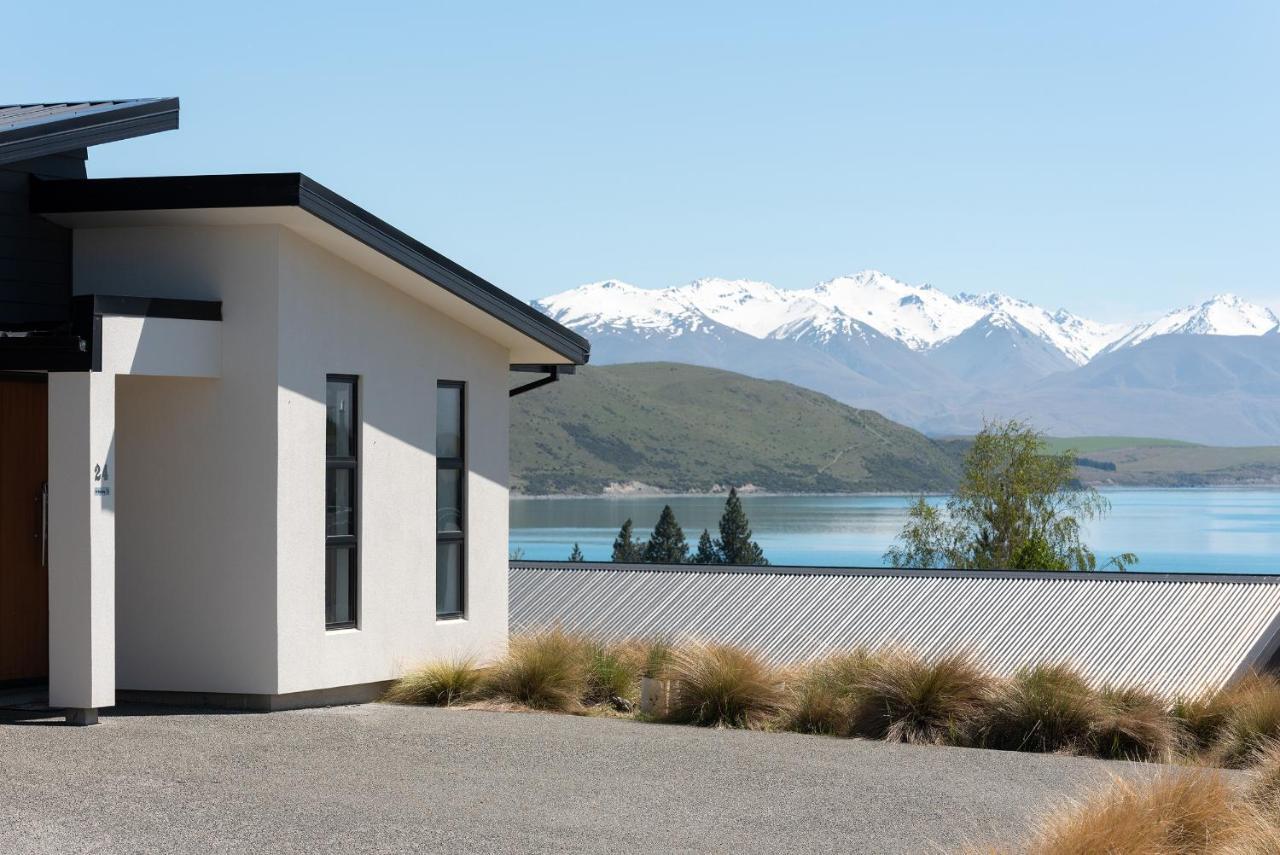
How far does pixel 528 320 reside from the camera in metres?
13.2

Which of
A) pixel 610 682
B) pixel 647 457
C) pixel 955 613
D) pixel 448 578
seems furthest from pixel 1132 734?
pixel 647 457

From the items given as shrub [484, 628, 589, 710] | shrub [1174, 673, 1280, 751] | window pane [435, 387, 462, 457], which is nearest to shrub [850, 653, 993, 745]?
shrub [1174, 673, 1280, 751]

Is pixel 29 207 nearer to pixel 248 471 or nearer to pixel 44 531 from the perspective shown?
pixel 44 531

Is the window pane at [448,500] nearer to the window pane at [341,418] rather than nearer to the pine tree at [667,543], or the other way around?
the window pane at [341,418]

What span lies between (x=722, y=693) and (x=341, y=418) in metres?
3.63

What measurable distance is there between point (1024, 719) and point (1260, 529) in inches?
5806

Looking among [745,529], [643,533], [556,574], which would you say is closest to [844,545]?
[643,533]

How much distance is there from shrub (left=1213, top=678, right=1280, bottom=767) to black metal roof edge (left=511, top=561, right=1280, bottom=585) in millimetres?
8014

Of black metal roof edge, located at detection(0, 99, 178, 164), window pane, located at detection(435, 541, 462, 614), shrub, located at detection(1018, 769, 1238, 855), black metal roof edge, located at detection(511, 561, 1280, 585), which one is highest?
black metal roof edge, located at detection(0, 99, 178, 164)

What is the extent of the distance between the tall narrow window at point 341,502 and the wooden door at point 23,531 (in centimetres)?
212

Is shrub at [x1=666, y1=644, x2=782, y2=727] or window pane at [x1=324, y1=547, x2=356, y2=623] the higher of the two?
window pane at [x1=324, y1=547, x2=356, y2=623]

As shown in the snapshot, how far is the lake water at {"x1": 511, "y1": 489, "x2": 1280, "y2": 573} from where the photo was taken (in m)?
104

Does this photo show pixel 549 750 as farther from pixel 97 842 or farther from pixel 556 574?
pixel 556 574

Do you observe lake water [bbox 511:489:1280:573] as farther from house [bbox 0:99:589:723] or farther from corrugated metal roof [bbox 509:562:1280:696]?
house [bbox 0:99:589:723]
